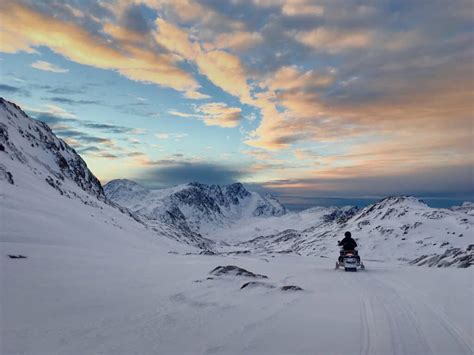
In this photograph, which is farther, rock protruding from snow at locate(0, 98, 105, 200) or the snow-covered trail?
rock protruding from snow at locate(0, 98, 105, 200)

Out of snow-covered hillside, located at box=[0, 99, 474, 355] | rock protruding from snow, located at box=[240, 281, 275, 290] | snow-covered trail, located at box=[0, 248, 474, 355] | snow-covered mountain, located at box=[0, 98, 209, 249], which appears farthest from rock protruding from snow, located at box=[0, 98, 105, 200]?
rock protruding from snow, located at box=[240, 281, 275, 290]

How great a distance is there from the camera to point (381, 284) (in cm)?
1833

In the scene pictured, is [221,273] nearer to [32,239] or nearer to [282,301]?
[282,301]

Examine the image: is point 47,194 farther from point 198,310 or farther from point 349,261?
point 198,310

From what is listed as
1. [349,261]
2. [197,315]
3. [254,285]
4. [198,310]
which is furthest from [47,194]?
[197,315]

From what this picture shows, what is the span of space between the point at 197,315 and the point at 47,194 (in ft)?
114

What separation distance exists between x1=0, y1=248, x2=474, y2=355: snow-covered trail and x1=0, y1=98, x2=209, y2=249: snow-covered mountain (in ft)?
18.9

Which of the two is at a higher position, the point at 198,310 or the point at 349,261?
the point at 198,310

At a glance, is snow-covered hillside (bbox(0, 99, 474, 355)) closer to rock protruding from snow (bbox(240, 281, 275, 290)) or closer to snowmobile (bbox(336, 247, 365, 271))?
rock protruding from snow (bbox(240, 281, 275, 290))

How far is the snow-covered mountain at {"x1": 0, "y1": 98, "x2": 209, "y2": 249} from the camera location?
20906 millimetres

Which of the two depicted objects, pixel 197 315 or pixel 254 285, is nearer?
pixel 197 315

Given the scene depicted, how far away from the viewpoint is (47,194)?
39031 millimetres

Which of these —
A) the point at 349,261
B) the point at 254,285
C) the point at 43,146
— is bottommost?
the point at 349,261

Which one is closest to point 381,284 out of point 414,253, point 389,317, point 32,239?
point 389,317
